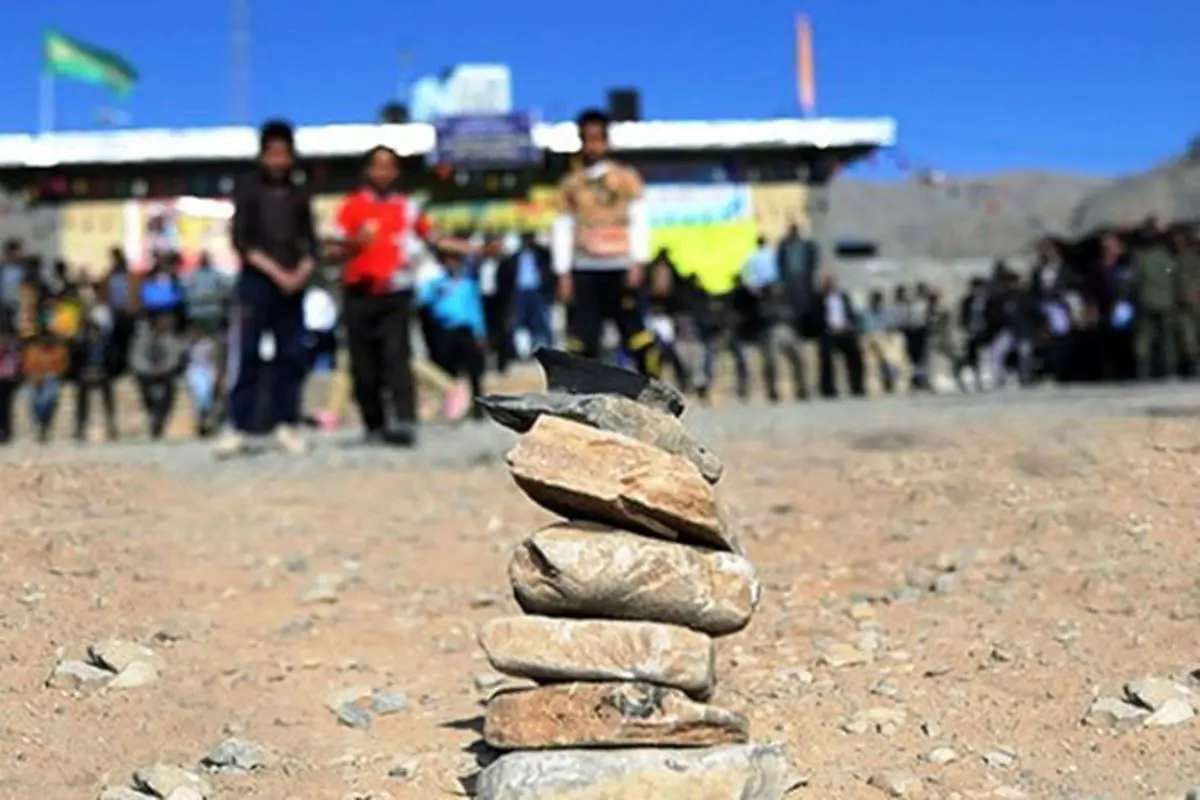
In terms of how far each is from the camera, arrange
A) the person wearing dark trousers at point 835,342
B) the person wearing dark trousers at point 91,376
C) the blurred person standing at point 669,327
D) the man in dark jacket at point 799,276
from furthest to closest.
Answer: the man in dark jacket at point 799,276, the person wearing dark trousers at point 835,342, the blurred person standing at point 669,327, the person wearing dark trousers at point 91,376

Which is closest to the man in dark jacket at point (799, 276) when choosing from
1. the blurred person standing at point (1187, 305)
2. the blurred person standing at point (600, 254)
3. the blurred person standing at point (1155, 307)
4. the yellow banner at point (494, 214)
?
the blurred person standing at point (1155, 307)

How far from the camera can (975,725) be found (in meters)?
4.11

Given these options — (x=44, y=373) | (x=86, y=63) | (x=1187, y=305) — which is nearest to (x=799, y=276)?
(x=1187, y=305)

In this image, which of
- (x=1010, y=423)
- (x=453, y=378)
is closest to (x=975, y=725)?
(x=1010, y=423)

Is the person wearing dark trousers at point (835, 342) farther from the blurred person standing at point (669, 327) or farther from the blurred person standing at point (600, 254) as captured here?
the blurred person standing at point (600, 254)

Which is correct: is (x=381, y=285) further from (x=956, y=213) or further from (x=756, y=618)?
(x=956, y=213)

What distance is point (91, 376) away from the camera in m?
15.1

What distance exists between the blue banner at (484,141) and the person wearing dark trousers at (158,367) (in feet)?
46.4

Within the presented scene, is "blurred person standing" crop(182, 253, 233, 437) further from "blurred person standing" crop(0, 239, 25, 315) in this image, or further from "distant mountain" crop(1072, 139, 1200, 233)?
"distant mountain" crop(1072, 139, 1200, 233)

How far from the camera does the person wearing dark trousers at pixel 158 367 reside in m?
14.7

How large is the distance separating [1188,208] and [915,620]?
3393 centimetres

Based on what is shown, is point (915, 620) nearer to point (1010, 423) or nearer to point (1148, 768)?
point (1148, 768)

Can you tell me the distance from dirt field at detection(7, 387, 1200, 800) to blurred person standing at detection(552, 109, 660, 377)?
1.16 metres

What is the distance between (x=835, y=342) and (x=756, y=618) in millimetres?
11892
